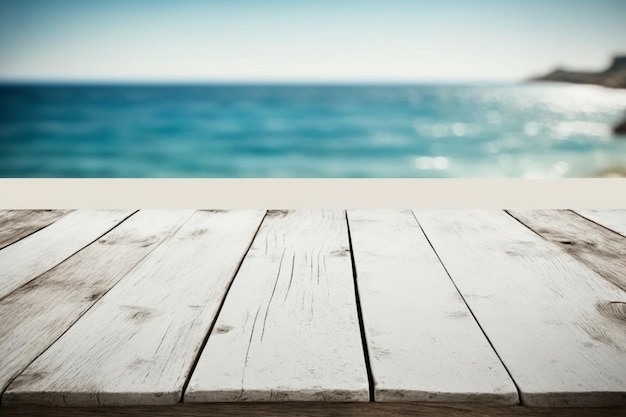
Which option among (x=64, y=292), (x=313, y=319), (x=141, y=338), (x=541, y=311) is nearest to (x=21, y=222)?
→ (x=64, y=292)

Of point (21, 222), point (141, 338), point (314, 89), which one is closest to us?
point (141, 338)

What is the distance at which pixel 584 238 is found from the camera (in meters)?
1.16

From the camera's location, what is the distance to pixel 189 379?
23.0 inches

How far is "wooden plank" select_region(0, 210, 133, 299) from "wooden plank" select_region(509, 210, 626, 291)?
3.05 ft

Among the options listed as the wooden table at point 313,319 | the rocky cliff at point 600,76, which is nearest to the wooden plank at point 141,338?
the wooden table at point 313,319

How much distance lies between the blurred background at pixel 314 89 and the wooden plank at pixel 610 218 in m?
12.9

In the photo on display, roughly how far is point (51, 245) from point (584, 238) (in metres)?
1.06

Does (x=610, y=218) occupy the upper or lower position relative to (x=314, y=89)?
upper

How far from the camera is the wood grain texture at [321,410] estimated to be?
557 mm

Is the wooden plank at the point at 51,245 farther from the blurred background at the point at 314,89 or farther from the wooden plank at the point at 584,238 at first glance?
the blurred background at the point at 314,89

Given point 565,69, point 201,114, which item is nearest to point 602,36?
point 565,69

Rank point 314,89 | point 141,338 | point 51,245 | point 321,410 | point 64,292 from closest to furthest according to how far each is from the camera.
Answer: point 321,410 < point 141,338 < point 64,292 < point 51,245 < point 314,89

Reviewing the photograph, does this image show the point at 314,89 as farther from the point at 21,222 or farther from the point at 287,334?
the point at 287,334

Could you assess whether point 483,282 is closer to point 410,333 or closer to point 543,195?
point 410,333
